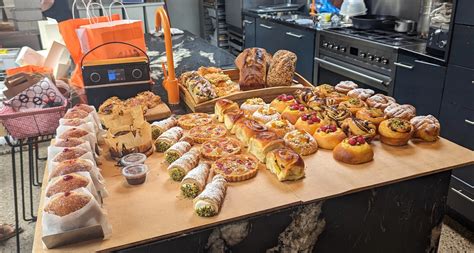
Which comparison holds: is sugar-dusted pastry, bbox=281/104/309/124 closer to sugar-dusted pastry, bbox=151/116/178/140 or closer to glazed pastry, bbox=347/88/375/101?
glazed pastry, bbox=347/88/375/101

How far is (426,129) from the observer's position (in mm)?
1467

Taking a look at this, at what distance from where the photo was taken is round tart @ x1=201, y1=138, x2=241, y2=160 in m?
1.39

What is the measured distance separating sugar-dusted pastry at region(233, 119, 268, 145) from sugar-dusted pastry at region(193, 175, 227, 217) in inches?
13.4

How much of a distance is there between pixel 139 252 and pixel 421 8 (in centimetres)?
311

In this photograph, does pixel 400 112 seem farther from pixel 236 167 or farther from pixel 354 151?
pixel 236 167

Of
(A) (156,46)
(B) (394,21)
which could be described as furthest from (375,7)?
(A) (156,46)

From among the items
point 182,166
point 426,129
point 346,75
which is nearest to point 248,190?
point 182,166

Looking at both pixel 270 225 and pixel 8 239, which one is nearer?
pixel 270 225

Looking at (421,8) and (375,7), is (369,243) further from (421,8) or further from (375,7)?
(375,7)

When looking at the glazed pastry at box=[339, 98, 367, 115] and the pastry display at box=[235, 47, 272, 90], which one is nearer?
the glazed pastry at box=[339, 98, 367, 115]

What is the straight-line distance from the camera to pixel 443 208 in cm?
140

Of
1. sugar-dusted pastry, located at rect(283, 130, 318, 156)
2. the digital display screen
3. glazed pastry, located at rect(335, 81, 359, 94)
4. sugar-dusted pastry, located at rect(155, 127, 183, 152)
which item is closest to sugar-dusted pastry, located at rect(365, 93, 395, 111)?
glazed pastry, located at rect(335, 81, 359, 94)

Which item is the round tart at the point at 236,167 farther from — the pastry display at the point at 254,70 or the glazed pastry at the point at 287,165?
the pastry display at the point at 254,70

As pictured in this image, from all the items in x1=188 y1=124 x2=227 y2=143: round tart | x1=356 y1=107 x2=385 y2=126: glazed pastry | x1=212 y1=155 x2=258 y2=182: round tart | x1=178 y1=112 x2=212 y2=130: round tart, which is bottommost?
x1=212 y1=155 x2=258 y2=182: round tart
